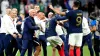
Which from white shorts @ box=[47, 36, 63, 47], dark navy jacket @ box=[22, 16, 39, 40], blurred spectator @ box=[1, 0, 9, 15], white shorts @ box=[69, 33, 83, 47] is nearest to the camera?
white shorts @ box=[69, 33, 83, 47]

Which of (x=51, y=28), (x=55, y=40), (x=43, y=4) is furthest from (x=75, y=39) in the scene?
(x=43, y=4)

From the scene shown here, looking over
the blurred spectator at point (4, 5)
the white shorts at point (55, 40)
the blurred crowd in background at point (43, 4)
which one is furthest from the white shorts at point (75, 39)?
the blurred spectator at point (4, 5)

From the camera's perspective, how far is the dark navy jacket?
18.3 meters

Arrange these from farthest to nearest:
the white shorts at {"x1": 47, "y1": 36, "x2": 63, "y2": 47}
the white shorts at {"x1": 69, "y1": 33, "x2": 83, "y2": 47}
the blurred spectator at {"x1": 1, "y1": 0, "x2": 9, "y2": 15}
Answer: the blurred spectator at {"x1": 1, "y1": 0, "x2": 9, "y2": 15} → the white shorts at {"x1": 47, "y1": 36, "x2": 63, "y2": 47} → the white shorts at {"x1": 69, "y1": 33, "x2": 83, "y2": 47}

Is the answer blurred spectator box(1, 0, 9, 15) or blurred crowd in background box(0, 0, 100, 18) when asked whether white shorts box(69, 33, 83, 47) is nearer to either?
blurred crowd in background box(0, 0, 100, 18)

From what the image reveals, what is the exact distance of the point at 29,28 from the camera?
60.4 feet

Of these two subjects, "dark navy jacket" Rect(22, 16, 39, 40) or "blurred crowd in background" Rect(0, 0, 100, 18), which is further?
"blurred crowd in background" Rect(0, 0, 100, 18)

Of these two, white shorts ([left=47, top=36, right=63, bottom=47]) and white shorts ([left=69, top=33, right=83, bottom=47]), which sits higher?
white shorts ([left=69, top=33, right=83, bottom=47])

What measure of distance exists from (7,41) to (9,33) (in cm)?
34

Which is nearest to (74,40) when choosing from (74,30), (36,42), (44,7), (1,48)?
(74,30)

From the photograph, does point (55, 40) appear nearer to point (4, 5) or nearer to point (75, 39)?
point (75, 39)

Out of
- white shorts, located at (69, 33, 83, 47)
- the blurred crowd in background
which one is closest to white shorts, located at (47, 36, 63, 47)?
white shorts, located at (69, 33, 83, 47)

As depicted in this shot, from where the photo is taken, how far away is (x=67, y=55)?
65.2ft

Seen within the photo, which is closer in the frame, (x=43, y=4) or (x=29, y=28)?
(x=29, y=28)
